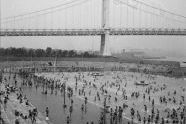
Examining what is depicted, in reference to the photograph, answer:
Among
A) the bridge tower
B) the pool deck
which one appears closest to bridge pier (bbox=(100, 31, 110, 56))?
the bridge tower

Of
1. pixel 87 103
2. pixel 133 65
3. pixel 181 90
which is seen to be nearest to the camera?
pixel 87 103

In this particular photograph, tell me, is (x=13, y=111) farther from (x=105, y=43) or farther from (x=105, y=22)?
(x=105, y=22)

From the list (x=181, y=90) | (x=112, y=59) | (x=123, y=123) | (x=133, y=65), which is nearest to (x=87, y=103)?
(x=123, y=123)

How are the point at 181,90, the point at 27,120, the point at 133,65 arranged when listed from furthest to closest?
the point at 133,65
the point at 181,90
the point at 27,120

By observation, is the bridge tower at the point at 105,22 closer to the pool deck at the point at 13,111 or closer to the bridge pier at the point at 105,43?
the bridge pier at the point at 105,43

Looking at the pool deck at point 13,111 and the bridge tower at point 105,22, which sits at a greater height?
the bridge tower at point 105,22

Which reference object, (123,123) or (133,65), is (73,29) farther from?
(123,123)

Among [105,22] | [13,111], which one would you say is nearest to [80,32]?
[105,22]

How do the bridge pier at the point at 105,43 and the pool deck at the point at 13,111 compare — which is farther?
the bridge pier at the point at 105,43

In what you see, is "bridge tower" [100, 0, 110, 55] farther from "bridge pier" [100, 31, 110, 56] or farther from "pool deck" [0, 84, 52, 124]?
"pool deck" [0, 84, 52, 124]

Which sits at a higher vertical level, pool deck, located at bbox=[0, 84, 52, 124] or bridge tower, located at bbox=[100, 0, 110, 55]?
bridge tower, located at bbox=[100, 0, 110, 55]

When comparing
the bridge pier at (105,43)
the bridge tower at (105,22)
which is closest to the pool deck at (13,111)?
the bridge pier at (105,43)
